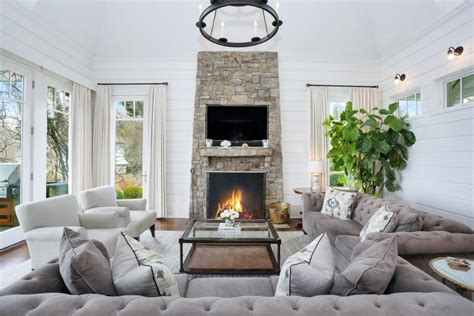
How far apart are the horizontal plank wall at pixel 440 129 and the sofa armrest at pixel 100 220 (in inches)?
173

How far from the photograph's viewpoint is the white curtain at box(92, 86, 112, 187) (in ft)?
17.2

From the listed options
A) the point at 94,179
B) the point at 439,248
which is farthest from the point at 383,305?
the point at 94,179

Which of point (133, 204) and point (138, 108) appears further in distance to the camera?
point (138, 108)

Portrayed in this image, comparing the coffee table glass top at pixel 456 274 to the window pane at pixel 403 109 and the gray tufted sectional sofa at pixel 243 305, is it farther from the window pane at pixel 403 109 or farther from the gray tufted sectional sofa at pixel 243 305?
the window pane at pixel 403 109

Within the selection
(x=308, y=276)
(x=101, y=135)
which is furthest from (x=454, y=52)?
(x=101, y=135)

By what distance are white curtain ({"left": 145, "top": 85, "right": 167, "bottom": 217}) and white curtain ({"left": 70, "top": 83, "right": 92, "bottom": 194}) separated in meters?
1.17

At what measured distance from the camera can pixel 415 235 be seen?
6.84ft

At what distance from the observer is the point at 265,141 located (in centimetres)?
513

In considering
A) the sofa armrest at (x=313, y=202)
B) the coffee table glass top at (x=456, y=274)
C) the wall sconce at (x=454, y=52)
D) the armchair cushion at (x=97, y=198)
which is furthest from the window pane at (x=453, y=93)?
the armchair cushion at (x=97, y=198)

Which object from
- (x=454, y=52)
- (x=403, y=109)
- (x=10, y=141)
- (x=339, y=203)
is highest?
(x=454, y=52)

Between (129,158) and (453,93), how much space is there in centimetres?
574

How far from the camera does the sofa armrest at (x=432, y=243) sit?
201 cm

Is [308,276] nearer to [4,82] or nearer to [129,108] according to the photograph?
[4,82]

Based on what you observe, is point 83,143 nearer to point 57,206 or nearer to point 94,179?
point 94,179
